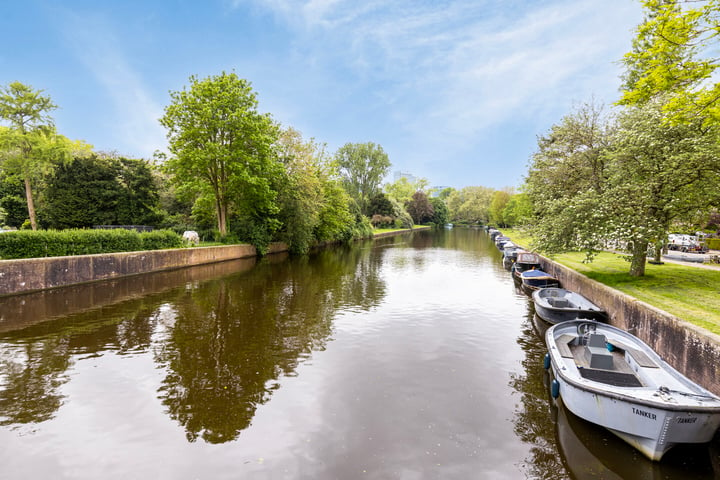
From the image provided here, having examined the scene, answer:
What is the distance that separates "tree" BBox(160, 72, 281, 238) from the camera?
26.1m

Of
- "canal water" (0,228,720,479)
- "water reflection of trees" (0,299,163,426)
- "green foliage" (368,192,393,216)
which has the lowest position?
"canal water" (0,228,720,479)

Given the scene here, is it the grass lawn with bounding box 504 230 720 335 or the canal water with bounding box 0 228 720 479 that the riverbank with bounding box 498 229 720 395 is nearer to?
the grass lawn with bounding box 504 230 720 335

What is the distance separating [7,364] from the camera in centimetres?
798

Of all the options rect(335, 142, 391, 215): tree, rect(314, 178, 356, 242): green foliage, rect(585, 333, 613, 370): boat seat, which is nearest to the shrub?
rect(585, 333, 613, 370): boat seat

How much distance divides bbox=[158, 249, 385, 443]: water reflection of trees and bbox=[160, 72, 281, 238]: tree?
1123 centimetres

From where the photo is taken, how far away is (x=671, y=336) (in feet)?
24.8

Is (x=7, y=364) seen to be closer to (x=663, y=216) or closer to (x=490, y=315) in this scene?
(x=490, y=315)

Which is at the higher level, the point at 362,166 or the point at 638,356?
the point at 362,166

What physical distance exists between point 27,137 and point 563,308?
41.0 metres

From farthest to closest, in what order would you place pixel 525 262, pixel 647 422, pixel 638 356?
pixel 525 262 → pixel 638 356 → pixel 647 422

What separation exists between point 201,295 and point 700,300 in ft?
58.5

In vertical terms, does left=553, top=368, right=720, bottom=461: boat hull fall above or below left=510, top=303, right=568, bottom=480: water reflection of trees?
above

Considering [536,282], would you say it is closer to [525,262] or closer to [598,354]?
[525,262]

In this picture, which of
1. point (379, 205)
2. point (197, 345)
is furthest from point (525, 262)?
point (379, 205)
